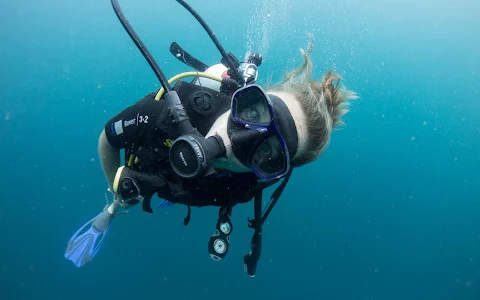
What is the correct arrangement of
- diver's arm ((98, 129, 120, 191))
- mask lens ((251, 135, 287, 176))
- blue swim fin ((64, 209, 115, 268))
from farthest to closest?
blue swim fin ((64, 209, 115, 268)) < diver's arm ((98, 129, 120, 191)) < mask lens ((251, 135, 287, 176))

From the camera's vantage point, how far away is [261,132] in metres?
1.44

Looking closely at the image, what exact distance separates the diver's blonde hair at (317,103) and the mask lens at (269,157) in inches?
5.4

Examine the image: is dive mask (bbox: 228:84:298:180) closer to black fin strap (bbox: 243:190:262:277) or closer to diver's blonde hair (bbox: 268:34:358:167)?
diver's blonde hair (bbox: 268:34:358:167)

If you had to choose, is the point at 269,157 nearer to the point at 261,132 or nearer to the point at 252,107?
the point at 261,132

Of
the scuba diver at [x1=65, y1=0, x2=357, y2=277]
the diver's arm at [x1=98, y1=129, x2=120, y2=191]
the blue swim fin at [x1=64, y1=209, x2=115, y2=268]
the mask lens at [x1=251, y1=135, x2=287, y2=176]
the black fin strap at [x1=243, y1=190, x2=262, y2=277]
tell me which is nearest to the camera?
the scuba diver at [x1=65, y1=0, x2=357, y2=277]

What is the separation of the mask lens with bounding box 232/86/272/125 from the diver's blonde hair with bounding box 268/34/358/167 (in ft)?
0.83

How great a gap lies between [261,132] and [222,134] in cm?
19

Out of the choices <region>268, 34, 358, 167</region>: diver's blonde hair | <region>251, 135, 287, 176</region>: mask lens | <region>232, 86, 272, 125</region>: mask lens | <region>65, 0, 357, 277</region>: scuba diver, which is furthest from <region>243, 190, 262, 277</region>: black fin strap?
<region>232, 86, 272, 125</region>: mask lens

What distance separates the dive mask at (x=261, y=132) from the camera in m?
1.42

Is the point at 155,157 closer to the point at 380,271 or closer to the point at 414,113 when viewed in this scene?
the point at 380,271

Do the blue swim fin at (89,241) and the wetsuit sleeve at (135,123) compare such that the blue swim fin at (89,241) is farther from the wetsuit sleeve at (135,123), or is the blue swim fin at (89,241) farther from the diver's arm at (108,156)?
the wetsuit sleeve at (135,123)

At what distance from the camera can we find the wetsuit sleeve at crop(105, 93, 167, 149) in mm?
1931

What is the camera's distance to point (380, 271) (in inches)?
741

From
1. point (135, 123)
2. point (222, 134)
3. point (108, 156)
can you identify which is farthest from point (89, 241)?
point (222, 134)
